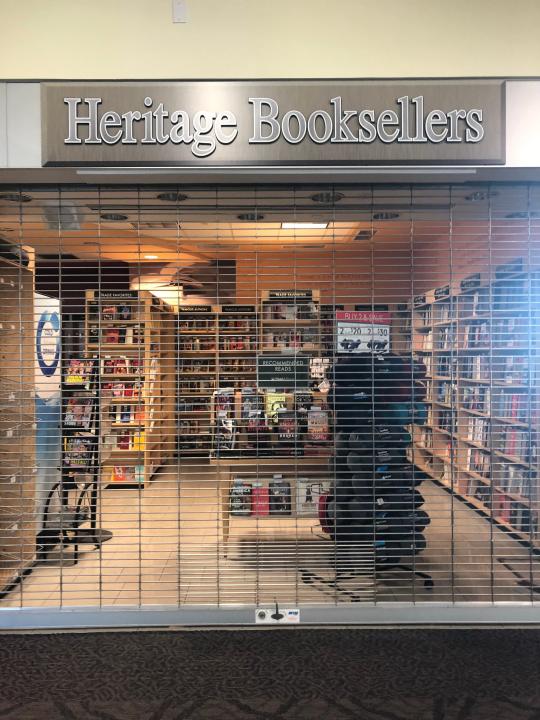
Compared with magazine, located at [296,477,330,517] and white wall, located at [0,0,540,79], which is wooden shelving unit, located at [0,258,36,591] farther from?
magazine, located at [296,477,330,517]

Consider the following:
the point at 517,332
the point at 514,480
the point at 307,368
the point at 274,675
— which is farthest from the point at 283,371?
the point at 514,480

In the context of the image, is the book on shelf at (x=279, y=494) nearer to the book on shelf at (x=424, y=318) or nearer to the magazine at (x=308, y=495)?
the magazine at (x=308, y=495)

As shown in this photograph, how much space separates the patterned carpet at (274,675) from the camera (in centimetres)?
235

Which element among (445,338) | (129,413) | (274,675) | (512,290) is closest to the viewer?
(274,675)

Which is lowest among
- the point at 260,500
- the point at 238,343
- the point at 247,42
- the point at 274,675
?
the point at 274,675

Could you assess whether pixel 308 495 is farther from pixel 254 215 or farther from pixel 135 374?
pixel 254 215

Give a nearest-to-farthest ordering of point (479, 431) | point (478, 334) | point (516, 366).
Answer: point (516, 366)
point (478, 334)
point (479, 431)

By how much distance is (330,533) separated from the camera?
10.6ft

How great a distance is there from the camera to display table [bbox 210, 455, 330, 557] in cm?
321

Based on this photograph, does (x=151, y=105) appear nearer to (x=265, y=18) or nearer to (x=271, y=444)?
(x=265, y=18)

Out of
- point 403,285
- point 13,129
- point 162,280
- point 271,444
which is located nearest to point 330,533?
point 271,444

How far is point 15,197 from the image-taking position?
10.1ft

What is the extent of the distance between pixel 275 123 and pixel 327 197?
57 centimetres

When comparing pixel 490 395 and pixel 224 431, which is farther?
pixel 224 431
